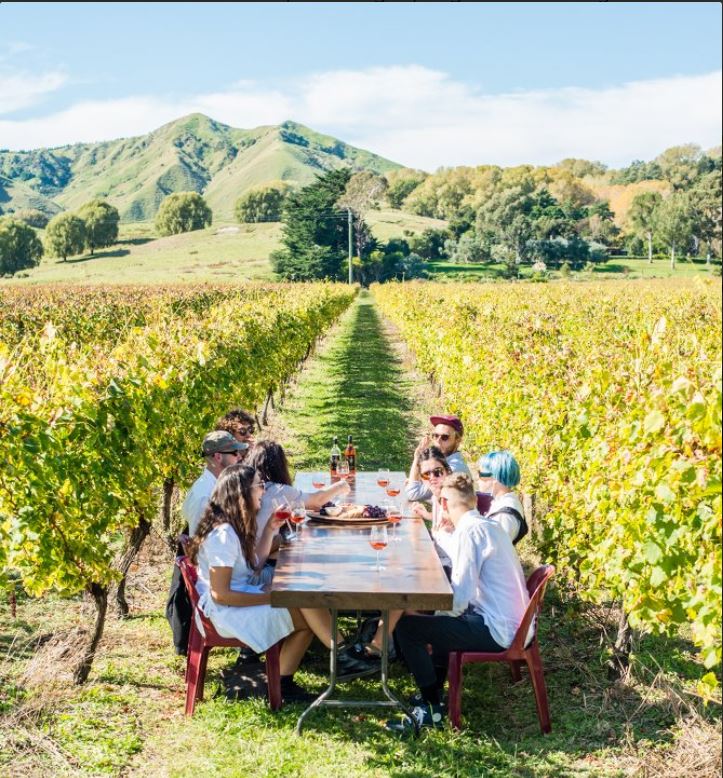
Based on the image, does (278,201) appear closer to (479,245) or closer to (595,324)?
(479,245)

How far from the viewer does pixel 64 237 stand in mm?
86938

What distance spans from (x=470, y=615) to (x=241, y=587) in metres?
1.24

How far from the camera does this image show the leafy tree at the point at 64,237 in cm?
8688

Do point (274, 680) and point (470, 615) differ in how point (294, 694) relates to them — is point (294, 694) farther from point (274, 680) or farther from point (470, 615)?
point (470, 615)

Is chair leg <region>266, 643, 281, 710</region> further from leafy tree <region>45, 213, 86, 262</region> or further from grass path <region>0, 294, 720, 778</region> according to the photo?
leafy tree <region>45, 213, 86, 262</region>

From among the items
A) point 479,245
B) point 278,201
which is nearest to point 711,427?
point 479,245

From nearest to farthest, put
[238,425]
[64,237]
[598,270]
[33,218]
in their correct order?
[238,425] → [598,270] → [64,237] → [33,218]

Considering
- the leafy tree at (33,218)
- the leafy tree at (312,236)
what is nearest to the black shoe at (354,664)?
the leafy tree at (312,236)

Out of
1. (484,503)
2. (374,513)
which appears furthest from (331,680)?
(484,503)

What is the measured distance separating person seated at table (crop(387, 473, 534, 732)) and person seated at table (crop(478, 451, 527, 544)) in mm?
453

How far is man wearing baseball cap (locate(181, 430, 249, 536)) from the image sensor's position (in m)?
4.93

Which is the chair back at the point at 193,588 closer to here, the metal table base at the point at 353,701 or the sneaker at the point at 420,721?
the metal table base at the point at 353,701

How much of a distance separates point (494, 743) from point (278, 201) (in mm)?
107412

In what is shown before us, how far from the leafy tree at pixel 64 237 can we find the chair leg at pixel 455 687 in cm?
8908
